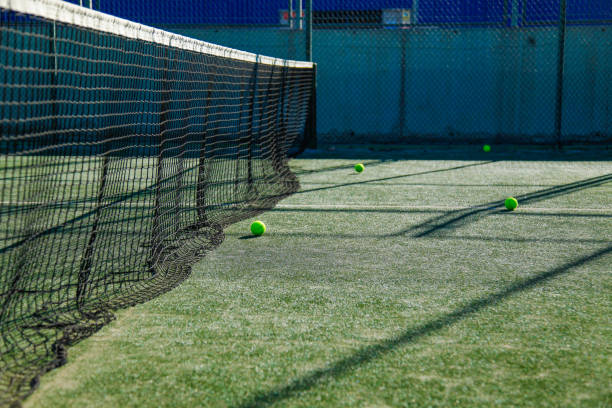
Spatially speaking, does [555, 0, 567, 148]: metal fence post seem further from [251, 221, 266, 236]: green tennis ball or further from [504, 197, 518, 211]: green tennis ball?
[251, 221, 266, 236]: green tennis ball

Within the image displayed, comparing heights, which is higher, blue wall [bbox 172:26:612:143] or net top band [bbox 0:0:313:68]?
blue wall [bbox 172:26:612:143]

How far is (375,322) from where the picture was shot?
9.25 ft

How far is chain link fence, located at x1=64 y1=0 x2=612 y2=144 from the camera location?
36.1ft

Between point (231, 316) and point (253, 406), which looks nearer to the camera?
point (253, 406)

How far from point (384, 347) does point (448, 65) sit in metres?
9.50

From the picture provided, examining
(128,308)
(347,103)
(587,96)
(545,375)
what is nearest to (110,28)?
(128,308)

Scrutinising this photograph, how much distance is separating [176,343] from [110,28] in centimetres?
146

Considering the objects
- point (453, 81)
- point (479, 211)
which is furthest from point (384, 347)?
point (453, 81)

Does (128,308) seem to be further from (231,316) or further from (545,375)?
(545,375)

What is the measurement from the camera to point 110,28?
2869 millimetres

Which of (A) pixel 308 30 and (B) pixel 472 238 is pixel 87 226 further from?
(A) pixel 308 30

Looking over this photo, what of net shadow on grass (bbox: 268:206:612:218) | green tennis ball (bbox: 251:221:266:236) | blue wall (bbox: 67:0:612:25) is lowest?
green tennis ball (bbox: 251:221:266:236)

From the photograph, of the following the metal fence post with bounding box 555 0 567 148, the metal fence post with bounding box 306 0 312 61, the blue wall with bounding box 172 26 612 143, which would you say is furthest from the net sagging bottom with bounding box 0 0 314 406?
the metal fence post with bounding box 555 0 567 148

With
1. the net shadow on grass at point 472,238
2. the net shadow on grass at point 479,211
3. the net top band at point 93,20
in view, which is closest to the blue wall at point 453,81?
the net shadow on grass at point 479,211
